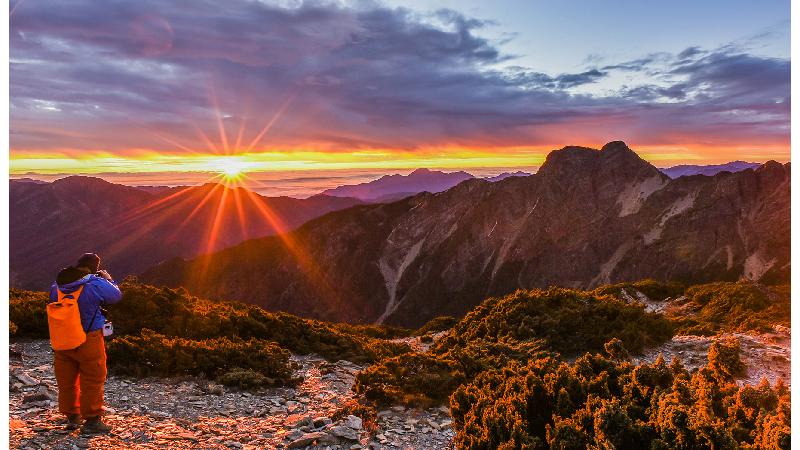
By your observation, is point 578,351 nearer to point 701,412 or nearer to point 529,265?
point 701,412

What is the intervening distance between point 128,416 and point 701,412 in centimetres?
756

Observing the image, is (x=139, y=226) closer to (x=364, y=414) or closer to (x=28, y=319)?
(x=28, y=319)

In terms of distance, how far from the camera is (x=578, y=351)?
14523 millimetres

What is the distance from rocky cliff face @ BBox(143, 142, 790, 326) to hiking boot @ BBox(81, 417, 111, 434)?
228 feet

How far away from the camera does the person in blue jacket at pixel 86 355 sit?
652 centimetres

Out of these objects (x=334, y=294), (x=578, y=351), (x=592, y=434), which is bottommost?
(x=334, y=294)

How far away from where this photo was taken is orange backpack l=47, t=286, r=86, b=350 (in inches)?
249

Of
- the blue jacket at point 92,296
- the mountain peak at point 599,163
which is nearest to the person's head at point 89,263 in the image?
the blue jacket at point 92,296

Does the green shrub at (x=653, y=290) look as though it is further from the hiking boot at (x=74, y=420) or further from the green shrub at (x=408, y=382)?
the hiking boot at (x=74, y=420)

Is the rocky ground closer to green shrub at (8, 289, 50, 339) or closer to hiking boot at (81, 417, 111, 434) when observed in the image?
hiking boot at (81, 417, 111, 434)

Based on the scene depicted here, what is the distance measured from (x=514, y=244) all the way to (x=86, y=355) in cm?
8120

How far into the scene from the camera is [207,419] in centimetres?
803

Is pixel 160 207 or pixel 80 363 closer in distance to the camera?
pixel 80 363

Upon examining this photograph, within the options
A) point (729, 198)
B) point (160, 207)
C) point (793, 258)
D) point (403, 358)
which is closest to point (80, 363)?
point (403, 358)
